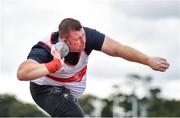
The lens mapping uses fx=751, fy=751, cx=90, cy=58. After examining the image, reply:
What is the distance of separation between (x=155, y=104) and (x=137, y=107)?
766 centimetres

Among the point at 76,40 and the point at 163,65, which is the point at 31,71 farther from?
the point at 163,65

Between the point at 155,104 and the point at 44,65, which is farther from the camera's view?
the point at 155,104

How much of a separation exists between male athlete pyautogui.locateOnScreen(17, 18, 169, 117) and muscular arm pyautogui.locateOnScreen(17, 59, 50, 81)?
73mm

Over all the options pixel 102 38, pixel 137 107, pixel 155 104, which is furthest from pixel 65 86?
pixel 155 104

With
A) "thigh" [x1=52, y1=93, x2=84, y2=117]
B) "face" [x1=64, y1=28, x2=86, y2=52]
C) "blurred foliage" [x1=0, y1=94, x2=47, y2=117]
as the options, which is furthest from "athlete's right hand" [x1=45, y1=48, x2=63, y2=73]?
"blurred foliage" [x1=0, y1=94, x2=47, y2=117]

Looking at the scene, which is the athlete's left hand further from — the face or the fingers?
the face

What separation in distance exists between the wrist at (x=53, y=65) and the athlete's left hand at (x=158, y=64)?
1341mm

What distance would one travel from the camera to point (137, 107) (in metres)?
76.3

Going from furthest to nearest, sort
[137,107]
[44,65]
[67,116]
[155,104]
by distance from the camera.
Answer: [155,104], [137,107], [67,116], [44,65]

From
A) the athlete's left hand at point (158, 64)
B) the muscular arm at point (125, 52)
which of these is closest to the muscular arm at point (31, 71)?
the muscular arm at point (125, 52)

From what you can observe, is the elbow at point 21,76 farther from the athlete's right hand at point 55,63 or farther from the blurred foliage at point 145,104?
the blurred foliage at point 145,104

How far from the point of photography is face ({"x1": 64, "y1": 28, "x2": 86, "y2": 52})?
9.25 m

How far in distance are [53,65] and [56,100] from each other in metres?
1.07

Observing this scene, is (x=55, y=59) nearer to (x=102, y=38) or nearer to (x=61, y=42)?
(x=61, y=42)
